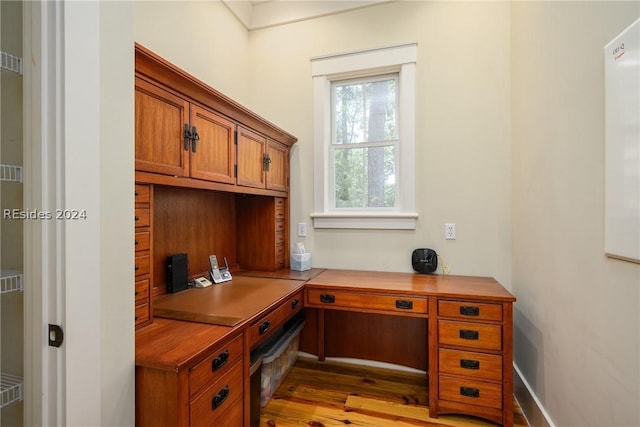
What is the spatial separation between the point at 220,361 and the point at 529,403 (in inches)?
76.3

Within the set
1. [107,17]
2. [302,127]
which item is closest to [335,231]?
[302,127]

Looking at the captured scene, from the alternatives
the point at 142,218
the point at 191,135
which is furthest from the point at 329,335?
the point at 191,135

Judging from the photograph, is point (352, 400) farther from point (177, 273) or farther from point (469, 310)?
point (177, 273)

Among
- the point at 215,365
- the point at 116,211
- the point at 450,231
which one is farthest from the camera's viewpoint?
the point at 450,231

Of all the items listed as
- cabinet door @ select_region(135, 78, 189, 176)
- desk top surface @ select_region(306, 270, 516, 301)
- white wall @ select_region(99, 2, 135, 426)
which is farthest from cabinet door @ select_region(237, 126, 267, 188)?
white wall @ select_region(99, 2, 135, 426)

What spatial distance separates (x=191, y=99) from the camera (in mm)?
1609

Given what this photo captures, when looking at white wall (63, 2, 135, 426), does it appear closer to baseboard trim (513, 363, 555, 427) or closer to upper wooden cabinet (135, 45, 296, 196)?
upper wooden cabinet (135, 45, 296, 196)

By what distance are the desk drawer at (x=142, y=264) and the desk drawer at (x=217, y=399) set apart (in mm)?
600

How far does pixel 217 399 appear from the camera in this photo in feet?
4.02

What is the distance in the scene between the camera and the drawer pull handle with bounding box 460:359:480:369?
187 centimetres

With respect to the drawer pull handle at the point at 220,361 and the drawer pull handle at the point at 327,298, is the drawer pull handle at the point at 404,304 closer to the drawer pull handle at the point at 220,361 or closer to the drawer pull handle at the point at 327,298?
the drawer pull handle at the point at 327,298

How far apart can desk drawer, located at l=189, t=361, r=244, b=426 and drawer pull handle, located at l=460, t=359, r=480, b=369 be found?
1.36 meters

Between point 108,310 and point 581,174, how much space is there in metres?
2.00

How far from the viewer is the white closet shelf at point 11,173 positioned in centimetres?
86
